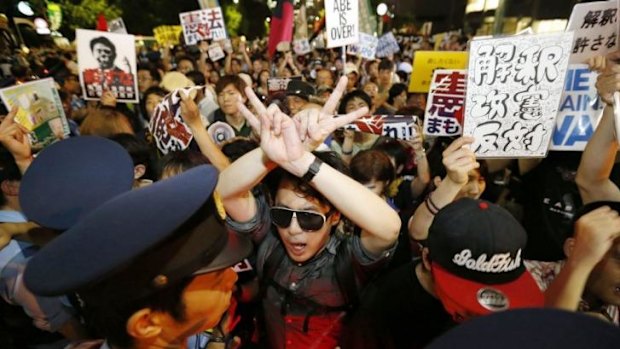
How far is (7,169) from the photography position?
2748 mm

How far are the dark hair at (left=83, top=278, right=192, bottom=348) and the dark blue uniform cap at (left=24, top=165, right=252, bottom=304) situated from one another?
75mm

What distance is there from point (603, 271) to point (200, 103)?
4654mm

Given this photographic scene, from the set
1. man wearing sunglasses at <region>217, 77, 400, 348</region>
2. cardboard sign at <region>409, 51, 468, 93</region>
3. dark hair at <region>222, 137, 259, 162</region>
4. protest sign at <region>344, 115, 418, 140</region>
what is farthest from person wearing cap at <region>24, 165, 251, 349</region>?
cardboard sign at <region>409, 51, 468, 93</region>

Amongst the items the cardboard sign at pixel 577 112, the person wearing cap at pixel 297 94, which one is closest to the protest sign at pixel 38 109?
the person wearing cap at pixel 297 94

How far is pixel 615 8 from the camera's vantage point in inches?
105

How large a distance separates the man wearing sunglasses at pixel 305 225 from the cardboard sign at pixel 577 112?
1796 millimetres

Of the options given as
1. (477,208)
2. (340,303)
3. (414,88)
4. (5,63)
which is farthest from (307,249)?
(5,63)

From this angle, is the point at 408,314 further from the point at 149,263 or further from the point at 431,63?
the point at 431,63

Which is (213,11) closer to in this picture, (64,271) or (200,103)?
(200,103)

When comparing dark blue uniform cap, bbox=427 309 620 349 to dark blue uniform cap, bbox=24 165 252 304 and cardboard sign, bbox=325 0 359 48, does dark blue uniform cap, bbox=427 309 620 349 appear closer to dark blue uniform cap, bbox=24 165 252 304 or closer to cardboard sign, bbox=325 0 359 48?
dark blue uniform cap, bbox=24 165 252 304

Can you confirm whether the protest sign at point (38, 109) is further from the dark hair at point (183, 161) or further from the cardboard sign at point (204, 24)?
the cardboard sign at point (204, 24)

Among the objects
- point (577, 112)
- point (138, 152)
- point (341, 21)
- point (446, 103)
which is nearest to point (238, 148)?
point (138, 152)

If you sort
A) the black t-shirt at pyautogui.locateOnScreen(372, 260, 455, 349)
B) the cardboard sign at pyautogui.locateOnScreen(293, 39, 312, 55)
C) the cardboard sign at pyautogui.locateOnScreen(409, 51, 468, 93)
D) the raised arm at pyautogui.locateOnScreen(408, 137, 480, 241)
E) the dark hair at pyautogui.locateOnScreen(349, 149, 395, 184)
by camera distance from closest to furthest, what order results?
1. the black t-shirt at pyautogui.locateOnScreen(372, 260, 455, 349)
2. the raised arm at pyautogui.locateOnScreen(408, 137, 480, 241)
3. the dark hair at pyautogui.locateOnScreen(349, 149, 395, 184)
4. the cardboard sign at pyautogui.locateOnScreen(409, 51, 468, 93)
5. the cardboard sign at pyautogui.locateOnScreen(293, 39, 312, 55)

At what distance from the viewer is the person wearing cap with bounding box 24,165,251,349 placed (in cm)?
100
